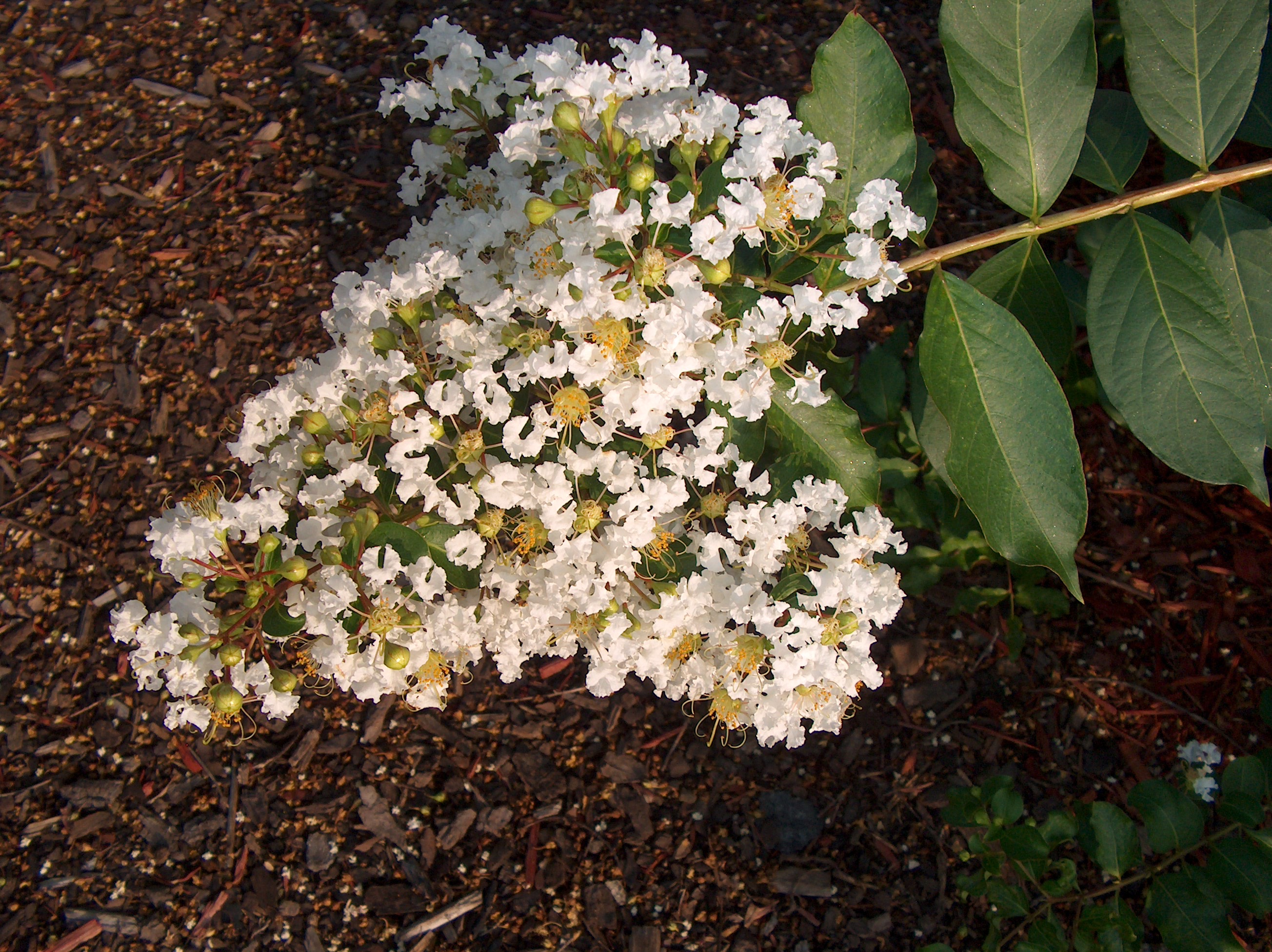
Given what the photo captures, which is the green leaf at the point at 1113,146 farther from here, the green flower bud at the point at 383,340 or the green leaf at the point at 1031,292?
the green flower bud at the point at 383,340

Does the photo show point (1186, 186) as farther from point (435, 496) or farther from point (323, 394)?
point (323, 394)

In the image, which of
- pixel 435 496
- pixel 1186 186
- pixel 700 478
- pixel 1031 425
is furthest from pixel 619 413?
pixel 1186 186

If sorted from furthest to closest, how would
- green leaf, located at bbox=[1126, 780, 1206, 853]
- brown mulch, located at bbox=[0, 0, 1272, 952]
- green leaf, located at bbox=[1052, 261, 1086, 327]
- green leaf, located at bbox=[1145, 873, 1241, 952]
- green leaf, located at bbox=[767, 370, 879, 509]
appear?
1. brown mulch, located at bbox=[0, 0, 1272, 952]
2. green leaf, located at bbox=[1052, 261, 1086, 327]
3. green leaf, located at bbox=[1126, 780, 1206, 853]
4. green leaf, located at bbox=[1145, 873, 1241, 952]
5. green leaf, located at bbox=[767, 370, 879, 509]

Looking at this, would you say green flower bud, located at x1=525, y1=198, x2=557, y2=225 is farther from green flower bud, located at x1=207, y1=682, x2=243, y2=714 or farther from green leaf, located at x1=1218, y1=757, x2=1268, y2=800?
green leaf, located at x1=1218, y1=757, x2=1268, y2=800

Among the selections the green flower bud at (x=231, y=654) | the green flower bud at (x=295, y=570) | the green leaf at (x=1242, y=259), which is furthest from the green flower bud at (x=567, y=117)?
the green leaf at (x=1242, y=259)

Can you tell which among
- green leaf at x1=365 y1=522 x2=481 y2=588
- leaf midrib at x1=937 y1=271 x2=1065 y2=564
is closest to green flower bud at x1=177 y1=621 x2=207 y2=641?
green leaf at x1=365 y1=522 x2=481 y2=588

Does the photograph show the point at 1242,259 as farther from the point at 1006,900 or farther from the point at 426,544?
the point at 426,544
